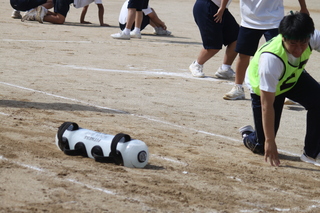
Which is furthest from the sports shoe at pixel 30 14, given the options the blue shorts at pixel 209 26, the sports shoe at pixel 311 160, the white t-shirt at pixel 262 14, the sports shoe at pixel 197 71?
the sports shoe at pixel 311 160

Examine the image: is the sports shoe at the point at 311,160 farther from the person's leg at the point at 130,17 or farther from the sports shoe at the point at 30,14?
the sports shoe at the point at 30,14

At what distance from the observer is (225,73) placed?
9.48m

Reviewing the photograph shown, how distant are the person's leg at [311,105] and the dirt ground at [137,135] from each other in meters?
0.18

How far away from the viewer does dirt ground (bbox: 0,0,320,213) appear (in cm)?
421

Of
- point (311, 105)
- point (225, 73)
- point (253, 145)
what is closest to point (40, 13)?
point (225, 73)

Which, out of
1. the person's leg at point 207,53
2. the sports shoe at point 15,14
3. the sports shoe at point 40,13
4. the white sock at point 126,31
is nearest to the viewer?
the person's leg at point 207,53

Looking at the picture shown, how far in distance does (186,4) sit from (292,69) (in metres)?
19.6

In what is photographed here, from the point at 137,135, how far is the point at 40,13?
10181mm

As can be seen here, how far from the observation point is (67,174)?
452 centimetres

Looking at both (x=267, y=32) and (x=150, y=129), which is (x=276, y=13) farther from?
(x=150, y=129)

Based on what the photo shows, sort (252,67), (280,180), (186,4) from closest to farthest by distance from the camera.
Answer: (280,180) → (252,67) → (186,4)

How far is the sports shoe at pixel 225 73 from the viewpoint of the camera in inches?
372

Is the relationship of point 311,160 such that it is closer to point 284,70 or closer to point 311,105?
point 311,105

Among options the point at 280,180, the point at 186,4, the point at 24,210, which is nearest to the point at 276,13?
the point at 280,180
